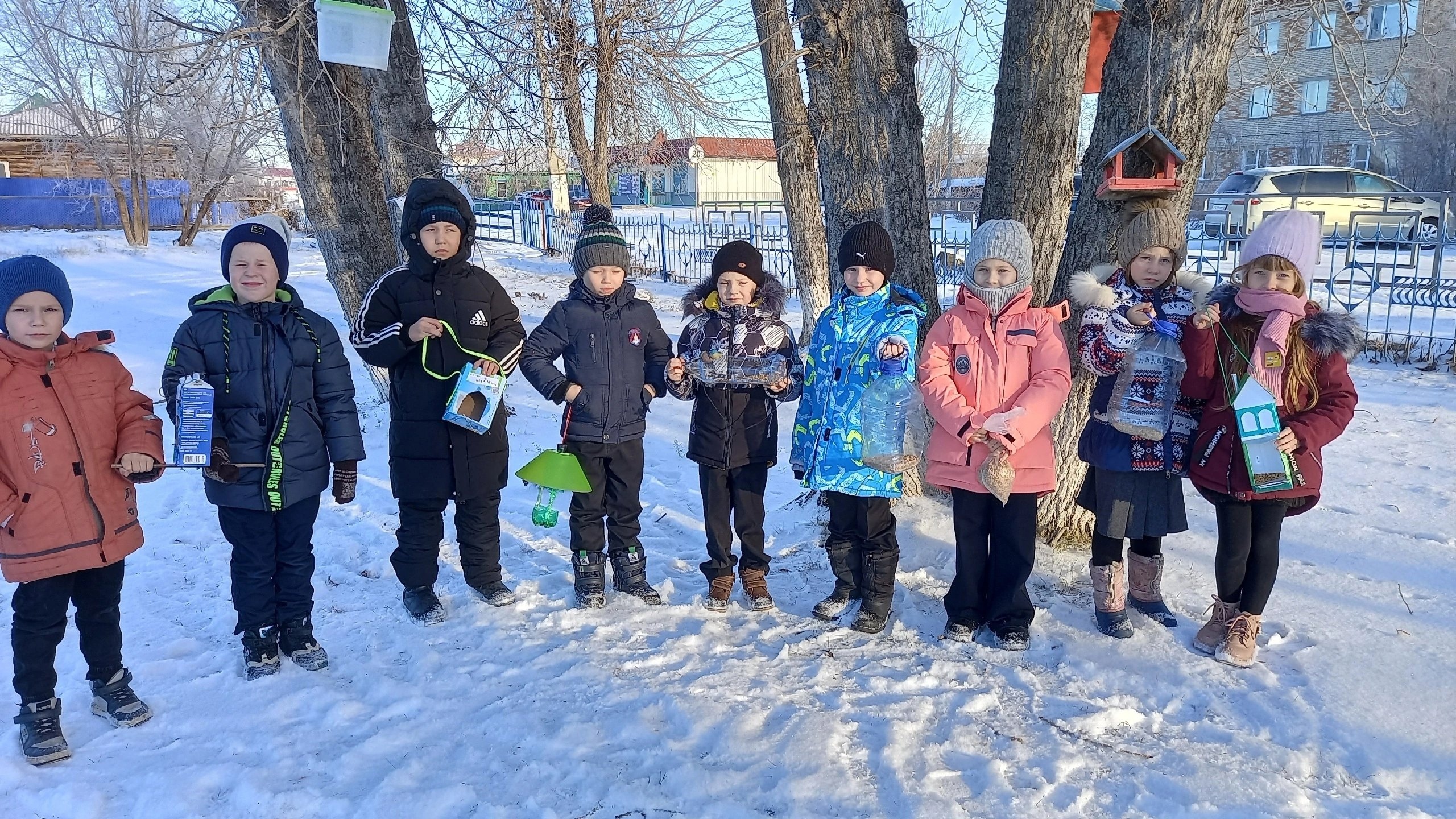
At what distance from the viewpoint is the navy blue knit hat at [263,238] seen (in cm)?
306

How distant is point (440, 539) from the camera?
3695 millimetres

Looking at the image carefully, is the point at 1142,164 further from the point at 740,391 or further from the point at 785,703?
the point at 785,703

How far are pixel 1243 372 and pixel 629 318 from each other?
7.38 ft

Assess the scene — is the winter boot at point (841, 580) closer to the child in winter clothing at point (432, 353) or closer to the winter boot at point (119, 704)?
the child in winter clothing at point (432, 353)

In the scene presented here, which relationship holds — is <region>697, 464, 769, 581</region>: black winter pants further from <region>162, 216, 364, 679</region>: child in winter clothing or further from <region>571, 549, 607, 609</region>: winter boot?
<region>162, 216, 364, 679</region>: child in winter clothing

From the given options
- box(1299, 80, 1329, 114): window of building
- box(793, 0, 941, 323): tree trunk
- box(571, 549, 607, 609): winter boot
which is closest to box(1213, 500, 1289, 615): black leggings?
box(793, 0, 941, 323): tree trunk

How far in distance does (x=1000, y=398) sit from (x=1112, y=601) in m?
0.92

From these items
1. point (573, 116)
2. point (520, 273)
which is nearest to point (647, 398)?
point (573, 116)

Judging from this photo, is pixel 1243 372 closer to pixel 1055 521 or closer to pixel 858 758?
pixel 1055 521

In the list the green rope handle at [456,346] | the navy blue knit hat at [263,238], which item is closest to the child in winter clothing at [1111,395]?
the green rope handle at [456,346]

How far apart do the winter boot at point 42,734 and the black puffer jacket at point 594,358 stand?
1.85 meters

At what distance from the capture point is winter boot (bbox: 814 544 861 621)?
11.5 ft

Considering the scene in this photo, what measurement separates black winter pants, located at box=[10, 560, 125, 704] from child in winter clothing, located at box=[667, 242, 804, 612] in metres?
2.05

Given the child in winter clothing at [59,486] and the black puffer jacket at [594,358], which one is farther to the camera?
the black puffer jacket at [594,358]
